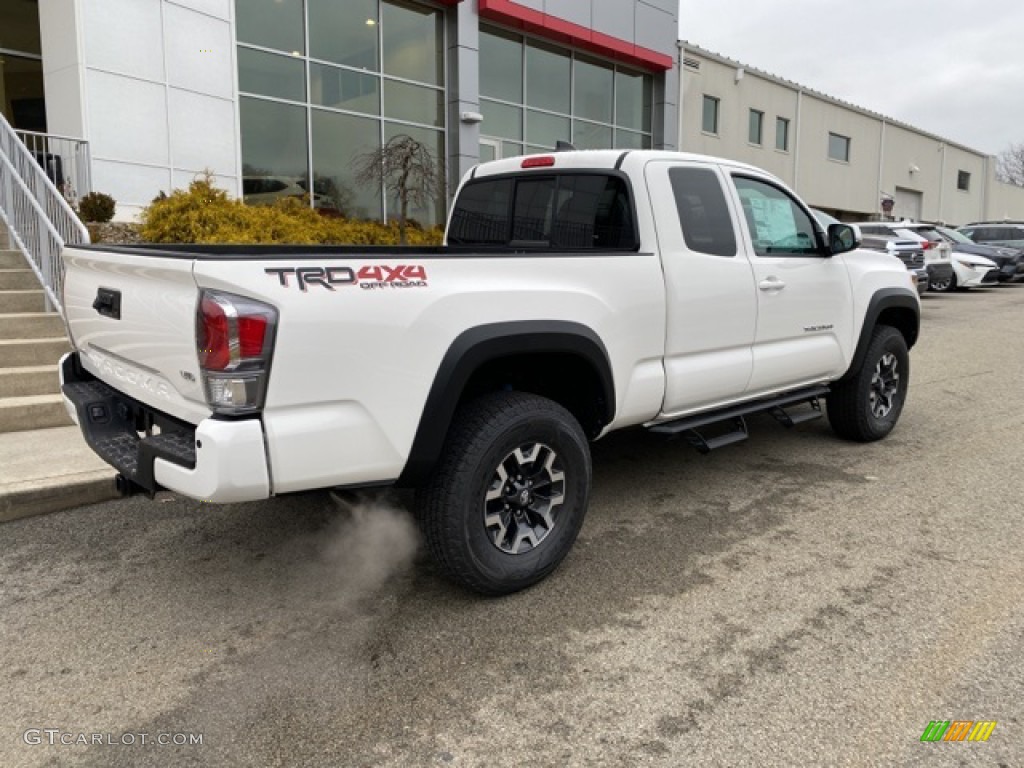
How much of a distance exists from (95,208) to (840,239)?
29.0 ft

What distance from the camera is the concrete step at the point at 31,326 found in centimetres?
677

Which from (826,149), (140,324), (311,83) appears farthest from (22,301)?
(826,149)

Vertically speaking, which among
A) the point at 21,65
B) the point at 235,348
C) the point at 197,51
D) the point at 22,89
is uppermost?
the point at 21,65

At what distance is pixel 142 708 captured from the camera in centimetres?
272

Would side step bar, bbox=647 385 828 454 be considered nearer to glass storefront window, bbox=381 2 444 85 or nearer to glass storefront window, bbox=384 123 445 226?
glass storefront window, bbox=384 123 445 226

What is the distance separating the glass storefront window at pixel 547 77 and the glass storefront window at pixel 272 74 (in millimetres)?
5826

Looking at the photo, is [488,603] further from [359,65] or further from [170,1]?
[359,65]

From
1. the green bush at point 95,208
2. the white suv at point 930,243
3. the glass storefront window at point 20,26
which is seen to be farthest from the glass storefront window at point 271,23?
the white suv at point 930,243

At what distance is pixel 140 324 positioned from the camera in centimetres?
312

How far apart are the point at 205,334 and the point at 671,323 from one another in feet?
7.63

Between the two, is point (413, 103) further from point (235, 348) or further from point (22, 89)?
point (235, 348)

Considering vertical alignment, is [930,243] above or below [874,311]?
above

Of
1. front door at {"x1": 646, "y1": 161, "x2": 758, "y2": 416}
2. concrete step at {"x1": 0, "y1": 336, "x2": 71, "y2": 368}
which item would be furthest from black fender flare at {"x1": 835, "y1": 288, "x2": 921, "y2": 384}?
concrete step at {"x1": 0, "y1": 336, "x2": 71, "y2": 368}

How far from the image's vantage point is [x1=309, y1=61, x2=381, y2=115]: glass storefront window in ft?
46.1
